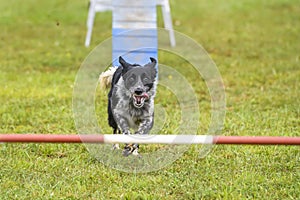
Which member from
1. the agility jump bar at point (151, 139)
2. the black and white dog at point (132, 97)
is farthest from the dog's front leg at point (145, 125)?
the agility jump bar at point (151, 139)

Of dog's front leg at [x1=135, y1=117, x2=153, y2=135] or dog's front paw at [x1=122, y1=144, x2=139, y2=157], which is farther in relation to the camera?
dog's front paw at [x1=122, y1=144, x2=139, y2=157]

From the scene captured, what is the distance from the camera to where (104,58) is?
9.30 metres

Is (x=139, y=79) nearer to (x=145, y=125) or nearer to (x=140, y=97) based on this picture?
(x=140, y=97)

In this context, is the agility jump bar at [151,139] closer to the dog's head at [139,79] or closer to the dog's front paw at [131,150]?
the dog's head at [139,79]

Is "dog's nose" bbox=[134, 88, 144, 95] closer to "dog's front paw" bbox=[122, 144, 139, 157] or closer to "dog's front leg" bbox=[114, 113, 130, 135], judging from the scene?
"dog's front leg" bbox=[114, 113, 130, 135]

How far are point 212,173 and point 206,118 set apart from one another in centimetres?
178

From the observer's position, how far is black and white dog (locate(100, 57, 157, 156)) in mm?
4699

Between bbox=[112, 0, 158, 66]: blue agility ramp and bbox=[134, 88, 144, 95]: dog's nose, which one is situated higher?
bbox=[112, 0, 158, 66]: blue agility ramp

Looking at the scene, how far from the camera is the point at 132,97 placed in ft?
15.8

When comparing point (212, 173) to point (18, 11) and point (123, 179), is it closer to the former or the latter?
point (123, 179)

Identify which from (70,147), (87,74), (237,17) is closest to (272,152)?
(70,147)

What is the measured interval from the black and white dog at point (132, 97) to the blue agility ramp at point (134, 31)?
52cm

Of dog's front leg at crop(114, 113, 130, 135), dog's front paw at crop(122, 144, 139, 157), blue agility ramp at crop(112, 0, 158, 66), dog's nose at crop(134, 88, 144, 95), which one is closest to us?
dog's nose at crop(134, 88, 144, 95)

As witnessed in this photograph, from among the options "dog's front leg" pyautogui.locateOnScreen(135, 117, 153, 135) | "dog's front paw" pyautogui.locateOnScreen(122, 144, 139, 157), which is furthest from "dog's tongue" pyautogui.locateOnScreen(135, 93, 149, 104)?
"dog's front paw" pyautogui.locateOnScreen(122, 144, 139, 157)
